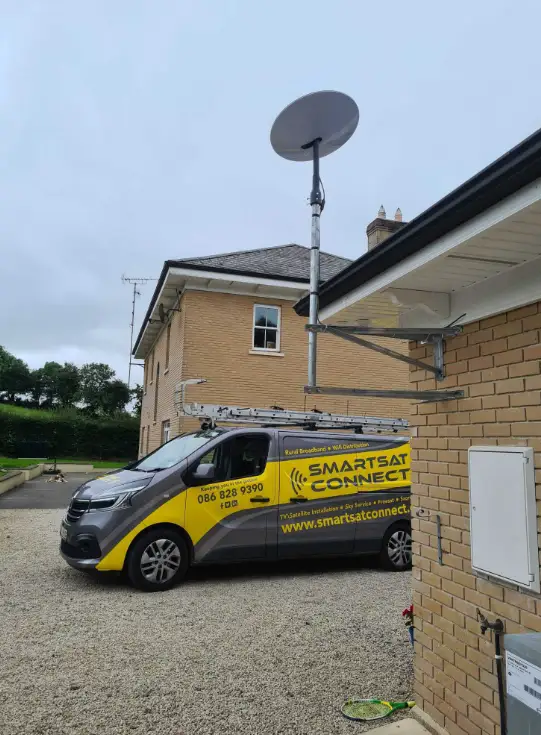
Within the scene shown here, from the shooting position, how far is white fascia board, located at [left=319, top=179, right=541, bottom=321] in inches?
86.4

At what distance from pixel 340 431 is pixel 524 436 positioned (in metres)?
5.82

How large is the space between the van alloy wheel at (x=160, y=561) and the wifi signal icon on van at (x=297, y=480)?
5.87 ft

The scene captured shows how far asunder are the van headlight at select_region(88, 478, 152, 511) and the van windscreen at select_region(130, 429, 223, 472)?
453mm

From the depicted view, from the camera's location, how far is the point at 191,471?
7453 millimetres

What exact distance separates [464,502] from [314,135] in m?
2.41

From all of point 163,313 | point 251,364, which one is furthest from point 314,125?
point 163,313

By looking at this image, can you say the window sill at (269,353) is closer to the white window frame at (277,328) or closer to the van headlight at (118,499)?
the white window frame at (277,328)

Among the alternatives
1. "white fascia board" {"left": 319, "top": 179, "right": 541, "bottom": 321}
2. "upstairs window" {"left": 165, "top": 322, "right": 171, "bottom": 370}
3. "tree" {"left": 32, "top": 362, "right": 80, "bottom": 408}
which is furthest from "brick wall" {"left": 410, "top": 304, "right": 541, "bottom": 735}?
"tree" {"left": 32, "top": 362, "right": 80, "bottom": 408}

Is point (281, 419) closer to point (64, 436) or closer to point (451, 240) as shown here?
point (451, 240)

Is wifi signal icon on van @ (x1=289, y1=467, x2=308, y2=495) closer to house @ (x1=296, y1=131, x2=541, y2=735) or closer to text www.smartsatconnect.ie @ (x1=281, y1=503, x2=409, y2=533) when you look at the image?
text www.smartsatconnect.ie @ (x1=281, y1=503, x2=409, y2=533)

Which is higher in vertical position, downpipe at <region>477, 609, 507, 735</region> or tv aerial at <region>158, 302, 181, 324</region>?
tv aerial at <region>158, 302, 181, 324</region>

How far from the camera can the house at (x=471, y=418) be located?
2.61 metres

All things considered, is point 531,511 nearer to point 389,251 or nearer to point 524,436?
point 524,436

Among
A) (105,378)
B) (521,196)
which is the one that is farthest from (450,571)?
(105,378)
